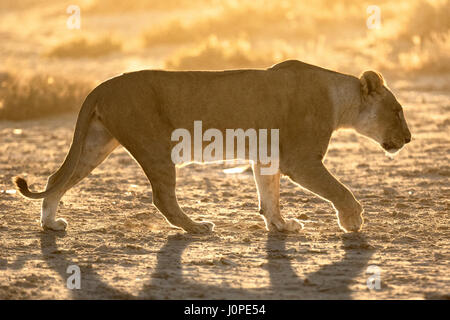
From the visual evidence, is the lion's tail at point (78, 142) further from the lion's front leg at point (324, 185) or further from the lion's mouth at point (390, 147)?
the lion's mouth at point (390, 147)

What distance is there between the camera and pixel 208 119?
727 centimetres

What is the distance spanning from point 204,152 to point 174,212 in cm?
45

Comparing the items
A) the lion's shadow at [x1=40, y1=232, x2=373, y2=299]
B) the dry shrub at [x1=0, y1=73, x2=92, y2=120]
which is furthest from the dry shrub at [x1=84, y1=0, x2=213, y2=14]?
the lion's shadow at [x1=40, y1=232, x2=373, y2=299]

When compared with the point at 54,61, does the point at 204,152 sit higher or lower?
lower

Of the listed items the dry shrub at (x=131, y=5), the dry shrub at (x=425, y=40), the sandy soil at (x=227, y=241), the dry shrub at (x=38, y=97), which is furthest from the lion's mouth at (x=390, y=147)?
the dry shrub at (x=131, y=5)

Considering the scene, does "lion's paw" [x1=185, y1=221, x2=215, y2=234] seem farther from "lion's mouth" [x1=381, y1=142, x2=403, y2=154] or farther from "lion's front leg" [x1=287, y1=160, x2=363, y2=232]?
"lion's mouth" [x1=381, y1=142, x2=403, y2=154]

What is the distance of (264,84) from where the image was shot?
7395mm

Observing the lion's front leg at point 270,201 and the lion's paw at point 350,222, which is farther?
the lion's front leg at point 270,201

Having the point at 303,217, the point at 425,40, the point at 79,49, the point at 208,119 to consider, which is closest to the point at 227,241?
the point at 208,119

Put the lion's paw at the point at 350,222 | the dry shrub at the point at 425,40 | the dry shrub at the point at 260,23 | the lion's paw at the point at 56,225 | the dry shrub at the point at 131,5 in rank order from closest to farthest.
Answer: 1. the lion's paw at the point at 350,222
2. the lion's paw at the point at 56,225
3. the dry shrub at the point at 425,40
4. the dry shrub at the point at 260,23
5. the dry shrub at the point at 131,5

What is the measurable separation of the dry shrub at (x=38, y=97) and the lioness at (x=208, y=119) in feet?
22.8

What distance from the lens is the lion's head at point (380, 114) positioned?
7637mm

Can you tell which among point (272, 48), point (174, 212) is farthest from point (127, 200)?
point (272, 48)

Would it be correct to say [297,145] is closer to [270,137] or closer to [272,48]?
[270,137]
